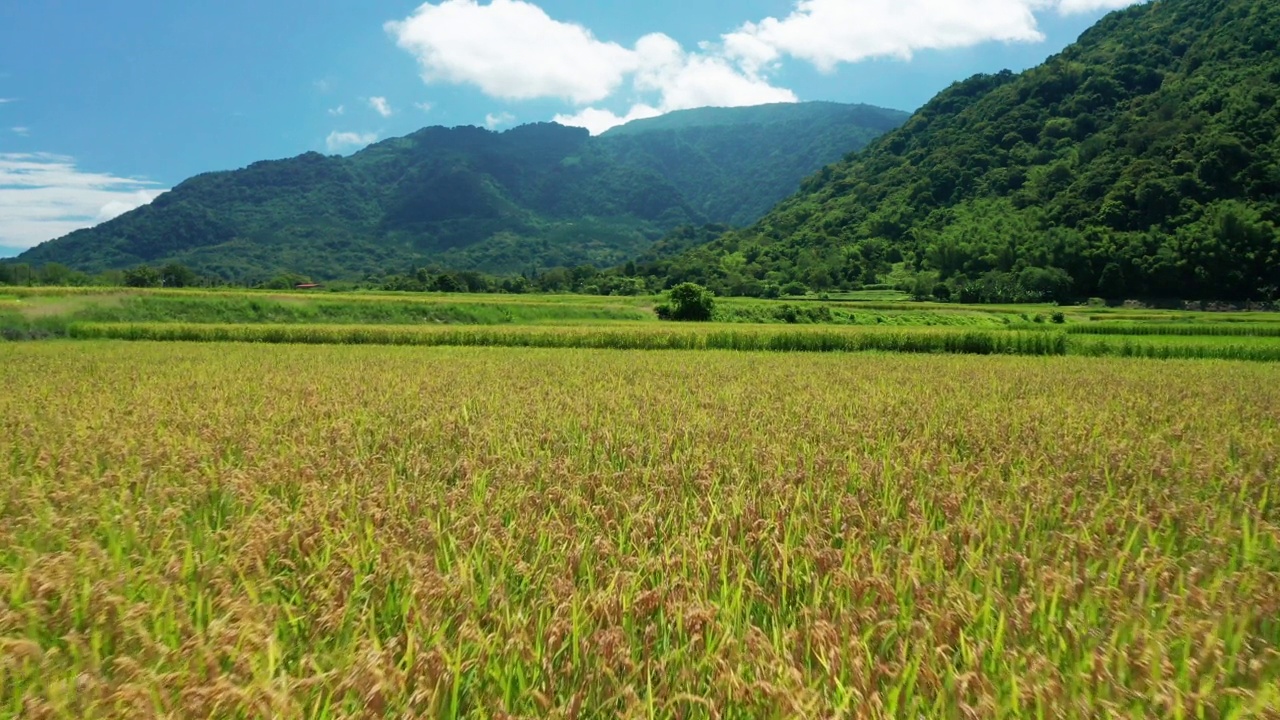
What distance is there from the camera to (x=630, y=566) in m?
3.38

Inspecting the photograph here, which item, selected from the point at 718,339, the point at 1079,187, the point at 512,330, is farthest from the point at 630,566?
the point at 1079,187

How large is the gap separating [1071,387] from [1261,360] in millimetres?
14919

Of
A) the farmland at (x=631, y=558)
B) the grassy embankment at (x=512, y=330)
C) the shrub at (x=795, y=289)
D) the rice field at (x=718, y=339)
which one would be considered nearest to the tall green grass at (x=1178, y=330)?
the grassy embankment at (x=512, y=330)

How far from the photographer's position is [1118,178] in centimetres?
7775

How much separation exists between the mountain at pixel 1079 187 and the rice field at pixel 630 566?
228 ft

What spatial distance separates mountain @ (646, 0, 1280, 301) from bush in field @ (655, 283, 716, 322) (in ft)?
112

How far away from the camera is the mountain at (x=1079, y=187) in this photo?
6519cm

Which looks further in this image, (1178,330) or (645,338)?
(1178,330)

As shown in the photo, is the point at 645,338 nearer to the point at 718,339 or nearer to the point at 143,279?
the point at 718,339

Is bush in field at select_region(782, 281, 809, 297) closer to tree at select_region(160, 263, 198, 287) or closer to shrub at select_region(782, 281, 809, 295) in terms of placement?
shrub at select_region(782, 281, 809, 295)

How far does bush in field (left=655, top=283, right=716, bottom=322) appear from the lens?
47.0 m

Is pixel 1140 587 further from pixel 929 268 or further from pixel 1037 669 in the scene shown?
pixel 929 268

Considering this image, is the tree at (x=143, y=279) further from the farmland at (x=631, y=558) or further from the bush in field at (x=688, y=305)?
the farmland at (x=631, y=558)

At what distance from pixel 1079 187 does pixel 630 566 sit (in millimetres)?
94822
